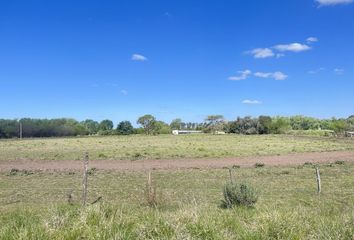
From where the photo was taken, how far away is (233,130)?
136 metres

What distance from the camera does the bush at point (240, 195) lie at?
1324 cm

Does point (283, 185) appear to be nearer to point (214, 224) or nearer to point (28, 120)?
Answer: point (214, 224)

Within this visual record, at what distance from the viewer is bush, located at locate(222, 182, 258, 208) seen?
13241 mm

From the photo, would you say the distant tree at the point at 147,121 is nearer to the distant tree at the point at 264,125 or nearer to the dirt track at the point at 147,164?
the distant tree at the point at 264,125

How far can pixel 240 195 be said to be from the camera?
43.7 ft

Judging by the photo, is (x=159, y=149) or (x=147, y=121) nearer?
(x=159, y=149)

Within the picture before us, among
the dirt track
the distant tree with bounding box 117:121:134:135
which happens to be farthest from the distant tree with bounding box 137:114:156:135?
the dirt track

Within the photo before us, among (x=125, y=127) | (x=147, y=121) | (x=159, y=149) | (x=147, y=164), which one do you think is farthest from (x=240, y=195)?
(x=147, y=121)

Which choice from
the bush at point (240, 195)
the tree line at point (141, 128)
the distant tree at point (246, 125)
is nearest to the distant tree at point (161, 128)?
the tree line at point (141, 128)

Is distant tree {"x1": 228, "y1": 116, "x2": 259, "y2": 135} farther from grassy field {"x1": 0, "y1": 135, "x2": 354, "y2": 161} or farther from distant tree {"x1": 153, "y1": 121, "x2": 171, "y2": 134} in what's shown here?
grassy field {"x1": 0, "y1": 135, "x2": 354, "y2": 161}

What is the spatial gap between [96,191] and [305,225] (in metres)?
14.0

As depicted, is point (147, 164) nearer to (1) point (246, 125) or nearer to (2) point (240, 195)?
(2) point (240, 195)

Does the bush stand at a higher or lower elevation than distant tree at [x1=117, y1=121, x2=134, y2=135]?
lower

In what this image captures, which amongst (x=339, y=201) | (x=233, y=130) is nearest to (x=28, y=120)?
(x=233, y=130)
